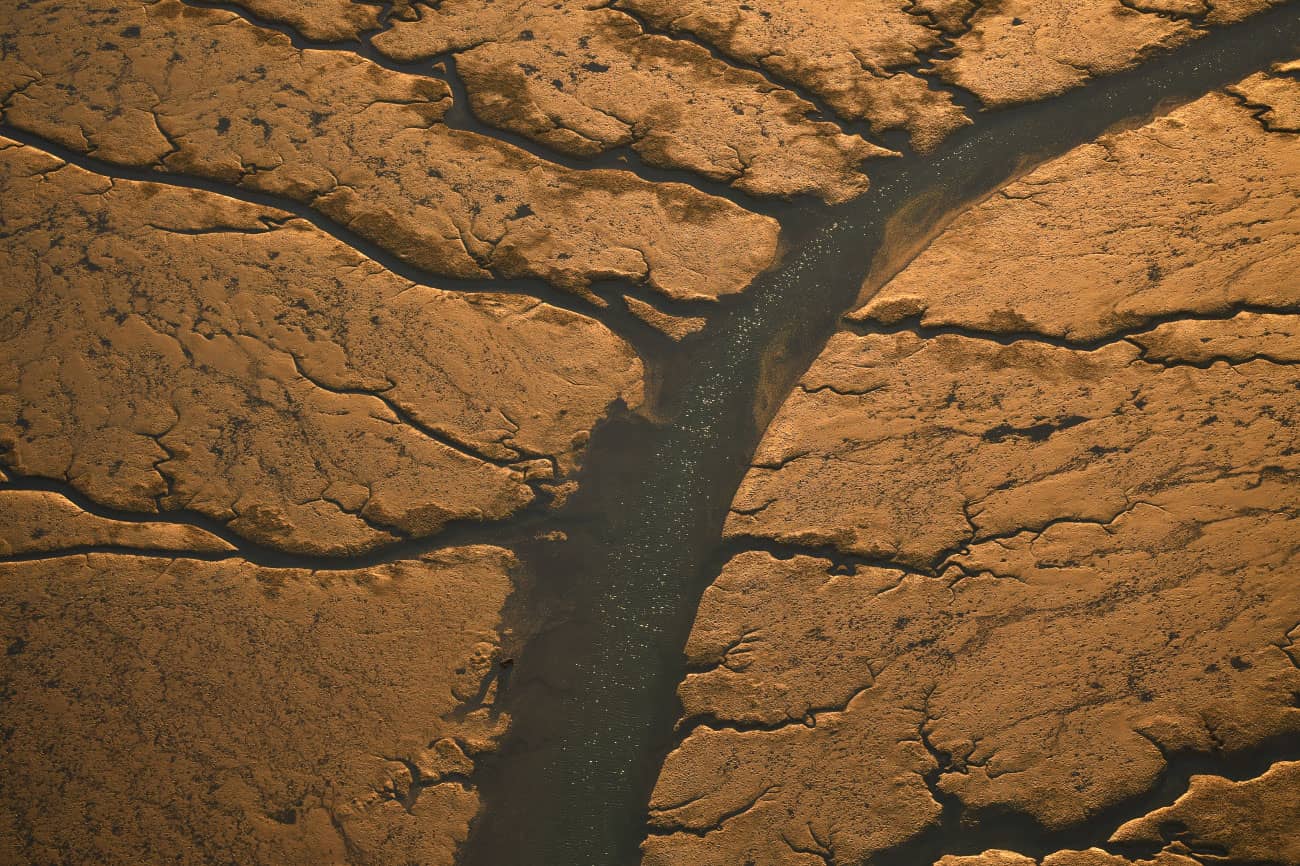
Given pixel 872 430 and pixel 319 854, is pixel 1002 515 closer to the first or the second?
pixel 872 430

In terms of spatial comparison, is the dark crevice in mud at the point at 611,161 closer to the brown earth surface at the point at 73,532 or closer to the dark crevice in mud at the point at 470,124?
the dark crevice in mud at the point at 470,124

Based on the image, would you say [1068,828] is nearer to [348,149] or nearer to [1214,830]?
[1214,830]

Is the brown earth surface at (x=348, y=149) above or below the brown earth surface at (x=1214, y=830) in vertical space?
above

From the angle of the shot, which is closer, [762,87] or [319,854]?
[319,854]

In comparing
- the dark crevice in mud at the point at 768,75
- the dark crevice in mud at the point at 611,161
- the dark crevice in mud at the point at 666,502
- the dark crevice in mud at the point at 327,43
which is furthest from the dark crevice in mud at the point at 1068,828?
the dark crevice in mud at the point at 327,43

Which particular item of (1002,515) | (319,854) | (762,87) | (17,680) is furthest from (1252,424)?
(17,680)

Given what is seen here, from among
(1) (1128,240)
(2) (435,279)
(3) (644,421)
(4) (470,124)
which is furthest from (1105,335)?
(4) (470,124)

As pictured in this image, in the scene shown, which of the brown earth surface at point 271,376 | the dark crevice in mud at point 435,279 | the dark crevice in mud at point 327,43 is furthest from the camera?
the dark crevice in mud at point 327,43

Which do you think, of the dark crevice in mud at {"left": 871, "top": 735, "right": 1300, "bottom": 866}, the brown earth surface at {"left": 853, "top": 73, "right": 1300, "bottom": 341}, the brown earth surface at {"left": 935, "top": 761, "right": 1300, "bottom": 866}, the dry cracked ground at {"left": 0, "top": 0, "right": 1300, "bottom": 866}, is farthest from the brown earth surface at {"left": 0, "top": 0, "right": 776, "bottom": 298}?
Answer: the brown earth surface at {"left": 935, "top": 761, "right": 1300, "bottom": 866}
